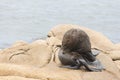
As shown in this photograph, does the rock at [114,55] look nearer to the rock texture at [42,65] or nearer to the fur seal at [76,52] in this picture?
the rock texture at [42,65]

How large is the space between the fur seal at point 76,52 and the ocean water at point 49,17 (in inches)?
261

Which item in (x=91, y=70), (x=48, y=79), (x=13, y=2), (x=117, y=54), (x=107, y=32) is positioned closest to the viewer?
(x=48, y=79)

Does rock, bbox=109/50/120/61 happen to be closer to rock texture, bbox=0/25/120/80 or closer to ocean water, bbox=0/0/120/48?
rock texture, bbox=0/25/120/80

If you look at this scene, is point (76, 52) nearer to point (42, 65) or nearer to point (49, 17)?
point (42, 65)

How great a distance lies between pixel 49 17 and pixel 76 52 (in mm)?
10685

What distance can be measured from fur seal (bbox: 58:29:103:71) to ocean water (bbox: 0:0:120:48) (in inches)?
261

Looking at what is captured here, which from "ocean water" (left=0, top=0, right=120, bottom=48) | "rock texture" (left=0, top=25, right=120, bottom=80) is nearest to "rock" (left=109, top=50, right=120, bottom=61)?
"rock texture" (left=0, top=25, right=120, bottom=80)

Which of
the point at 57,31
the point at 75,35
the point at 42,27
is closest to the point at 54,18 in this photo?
the point at 42,27

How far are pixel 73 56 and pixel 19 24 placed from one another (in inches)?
375

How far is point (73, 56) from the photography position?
7473mm

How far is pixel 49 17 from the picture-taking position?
18.1m

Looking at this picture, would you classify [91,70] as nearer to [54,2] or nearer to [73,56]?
[73,56]

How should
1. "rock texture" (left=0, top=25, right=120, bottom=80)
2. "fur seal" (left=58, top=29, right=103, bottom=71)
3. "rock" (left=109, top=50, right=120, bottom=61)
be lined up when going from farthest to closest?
"rock" (left=109, top=50, right=120, bottom=61), "fur seal" (left=58, top=29, right=103, bottom=71), "rock texture" (left=0, top=25, right=120, bottom=80)

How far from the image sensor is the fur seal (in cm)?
744
